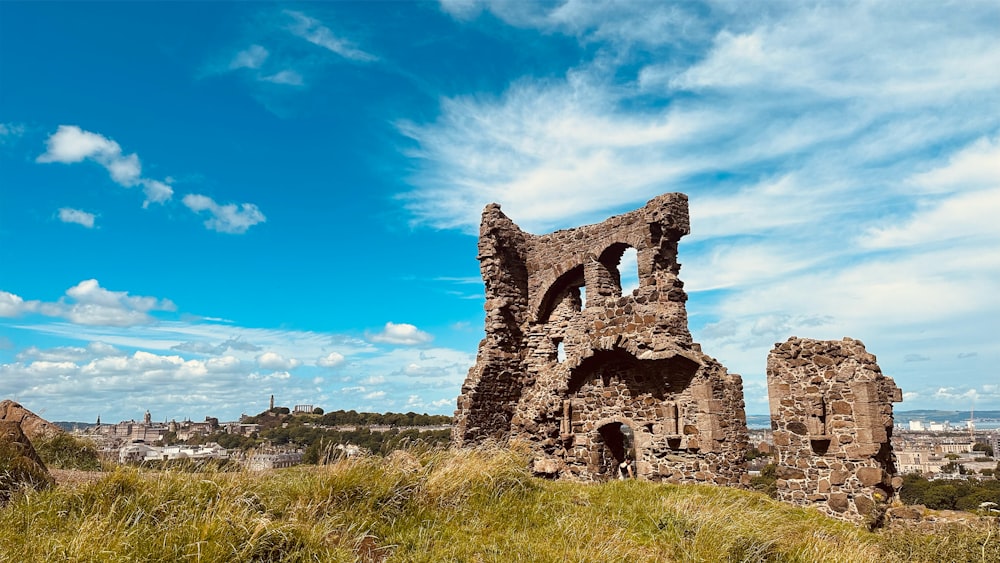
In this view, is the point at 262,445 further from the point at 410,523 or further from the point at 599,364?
the point at 599,364

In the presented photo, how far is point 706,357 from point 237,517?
34.2 ft

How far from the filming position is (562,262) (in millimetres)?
16875

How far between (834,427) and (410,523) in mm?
8452

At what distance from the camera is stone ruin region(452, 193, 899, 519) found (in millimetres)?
10953

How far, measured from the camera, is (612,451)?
1498 cm

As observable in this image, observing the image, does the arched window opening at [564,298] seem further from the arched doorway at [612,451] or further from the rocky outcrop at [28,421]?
the rocky outcrop at [28,421]

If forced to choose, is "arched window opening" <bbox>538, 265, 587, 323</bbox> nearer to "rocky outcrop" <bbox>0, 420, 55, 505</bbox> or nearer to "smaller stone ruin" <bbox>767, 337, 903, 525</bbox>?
"smaller stone ruin" <bbox>767, 337, 903, 525</bbox>

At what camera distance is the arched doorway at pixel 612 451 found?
48.0ft

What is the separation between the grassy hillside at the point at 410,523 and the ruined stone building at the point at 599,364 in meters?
4.57

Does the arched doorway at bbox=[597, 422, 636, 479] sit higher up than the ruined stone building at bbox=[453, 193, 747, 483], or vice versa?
the ruined stone building at bbox=[453, 193, 747, 483]

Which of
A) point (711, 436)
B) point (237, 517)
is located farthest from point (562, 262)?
point (237, 517)

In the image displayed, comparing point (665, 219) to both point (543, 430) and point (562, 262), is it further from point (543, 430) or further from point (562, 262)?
point (543, 430)

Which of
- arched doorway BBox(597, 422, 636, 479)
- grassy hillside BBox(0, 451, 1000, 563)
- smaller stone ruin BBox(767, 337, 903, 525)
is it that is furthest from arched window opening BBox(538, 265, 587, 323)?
grassy hillside BBox(0, 451, 1000, 563)

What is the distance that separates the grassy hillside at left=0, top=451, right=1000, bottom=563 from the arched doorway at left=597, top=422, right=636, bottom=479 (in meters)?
6.37
